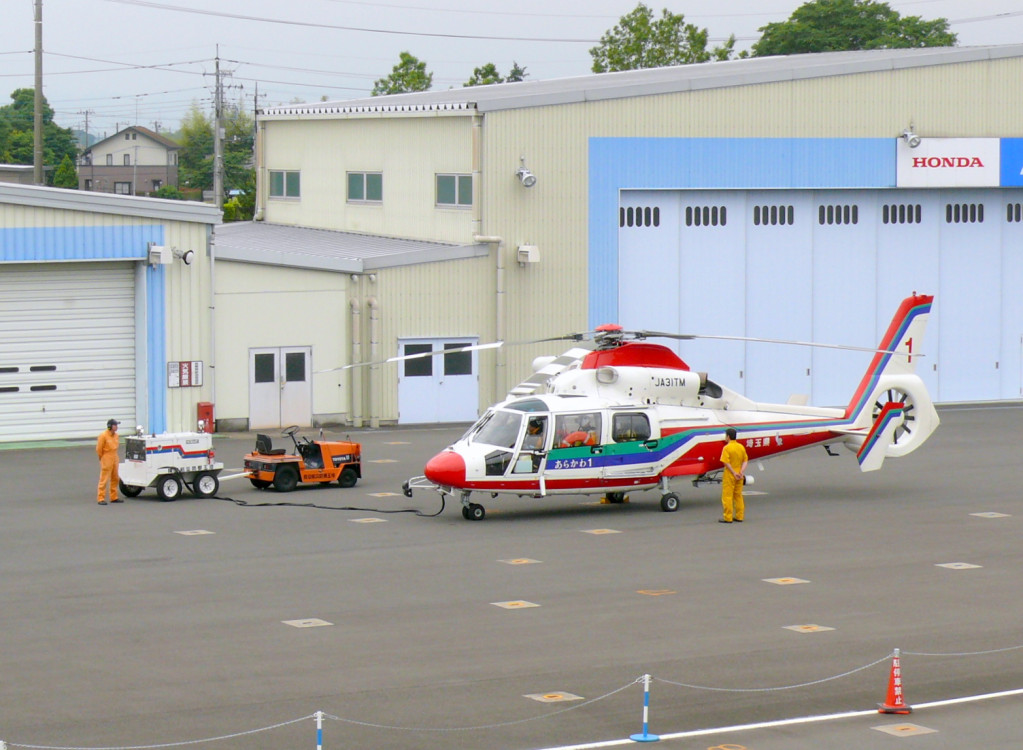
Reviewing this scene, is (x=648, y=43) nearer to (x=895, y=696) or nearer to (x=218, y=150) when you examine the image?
(x=218, y=150)

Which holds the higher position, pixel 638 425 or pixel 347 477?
pixel 638 425

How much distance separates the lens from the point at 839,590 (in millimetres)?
17875

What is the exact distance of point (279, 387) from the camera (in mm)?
34219

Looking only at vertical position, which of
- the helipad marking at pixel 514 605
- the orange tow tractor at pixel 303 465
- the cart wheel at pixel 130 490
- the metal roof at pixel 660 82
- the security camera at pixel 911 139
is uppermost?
the metal roof at pixel 660 82

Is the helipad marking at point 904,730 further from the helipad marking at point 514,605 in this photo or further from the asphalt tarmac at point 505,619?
the helipad marking at point 514,605

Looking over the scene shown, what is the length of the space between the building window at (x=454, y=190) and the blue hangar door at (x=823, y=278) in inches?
165

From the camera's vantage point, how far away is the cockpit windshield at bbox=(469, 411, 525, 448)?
2269 centimetres

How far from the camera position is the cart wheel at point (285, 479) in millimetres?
25922

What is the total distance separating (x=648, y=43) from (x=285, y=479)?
6840cm

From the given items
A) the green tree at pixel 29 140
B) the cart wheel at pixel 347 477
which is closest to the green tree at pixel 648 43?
the green tree at pixel 29 140

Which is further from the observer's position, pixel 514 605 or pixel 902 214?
pixel 902 214

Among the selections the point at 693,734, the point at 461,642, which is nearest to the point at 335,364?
the point at 461,642

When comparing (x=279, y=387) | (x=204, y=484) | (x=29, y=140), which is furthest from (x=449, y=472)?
(x=29, y=140)

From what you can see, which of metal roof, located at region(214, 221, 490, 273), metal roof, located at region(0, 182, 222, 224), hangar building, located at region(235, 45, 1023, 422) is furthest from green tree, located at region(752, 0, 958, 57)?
metal roof, located at region(0, 182, 222, 224)
